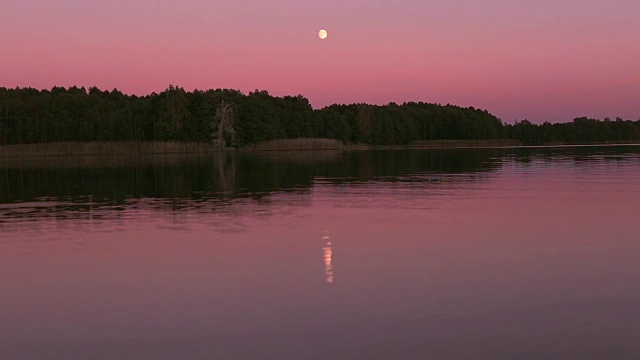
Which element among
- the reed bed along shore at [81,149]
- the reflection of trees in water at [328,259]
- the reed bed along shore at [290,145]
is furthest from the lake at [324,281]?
the reed bed along shore at [290,145]

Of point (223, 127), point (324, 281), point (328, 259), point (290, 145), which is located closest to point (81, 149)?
point (223, 127)

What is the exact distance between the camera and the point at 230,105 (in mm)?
152000

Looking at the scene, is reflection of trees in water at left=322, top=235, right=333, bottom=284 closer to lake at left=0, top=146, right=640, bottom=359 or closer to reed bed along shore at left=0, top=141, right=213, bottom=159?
lake at left=0, top=146, right=640, bottom=359

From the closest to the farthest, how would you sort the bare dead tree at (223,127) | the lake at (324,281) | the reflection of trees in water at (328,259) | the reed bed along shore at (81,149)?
the lake at (324,281) < the reflection of trees in water at (328,259) < the reed bed along shore at (81,149) < the bare dead tree at (223,127)

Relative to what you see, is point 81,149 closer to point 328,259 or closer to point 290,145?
point 290,145

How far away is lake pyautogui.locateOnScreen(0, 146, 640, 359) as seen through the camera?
10266 mm

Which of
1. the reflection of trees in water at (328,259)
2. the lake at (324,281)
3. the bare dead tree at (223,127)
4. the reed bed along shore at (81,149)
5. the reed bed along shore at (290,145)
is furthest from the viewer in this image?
the reed bed along shore at (290,145)

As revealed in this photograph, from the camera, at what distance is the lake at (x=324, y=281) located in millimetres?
10266

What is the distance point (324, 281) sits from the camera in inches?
565

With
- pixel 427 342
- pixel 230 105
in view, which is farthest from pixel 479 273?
pixel 230 105

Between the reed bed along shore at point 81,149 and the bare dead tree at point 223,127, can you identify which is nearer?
the reed bed along shore at point 81,149

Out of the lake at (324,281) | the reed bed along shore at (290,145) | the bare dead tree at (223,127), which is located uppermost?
the bare dead tree at (223,127)

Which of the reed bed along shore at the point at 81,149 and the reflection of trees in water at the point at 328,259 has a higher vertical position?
the reed bed along shore at the point at 81,149

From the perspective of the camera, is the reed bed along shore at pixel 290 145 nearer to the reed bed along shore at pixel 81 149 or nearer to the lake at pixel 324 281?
the reed bed along shore at pixel 81 149
